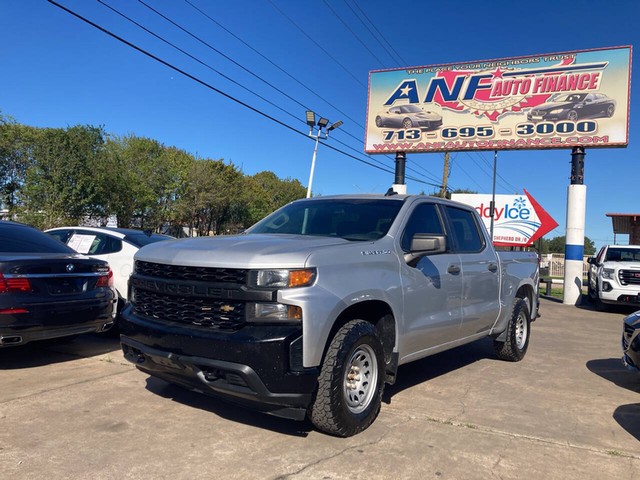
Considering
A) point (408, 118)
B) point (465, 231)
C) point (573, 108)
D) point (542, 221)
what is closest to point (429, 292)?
point (465, 231)

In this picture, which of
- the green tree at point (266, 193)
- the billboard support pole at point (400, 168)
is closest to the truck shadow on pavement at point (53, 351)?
the billboard support pole at point (400, 168)

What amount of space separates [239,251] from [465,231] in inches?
128

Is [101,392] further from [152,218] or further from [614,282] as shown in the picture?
[152,218]

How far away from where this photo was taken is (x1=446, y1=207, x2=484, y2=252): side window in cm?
573

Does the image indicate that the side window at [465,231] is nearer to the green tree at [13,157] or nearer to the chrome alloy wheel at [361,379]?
the chrome alloy wheel at [361,379]

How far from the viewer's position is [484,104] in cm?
1608

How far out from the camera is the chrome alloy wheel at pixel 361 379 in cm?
398

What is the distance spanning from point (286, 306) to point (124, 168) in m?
32.1

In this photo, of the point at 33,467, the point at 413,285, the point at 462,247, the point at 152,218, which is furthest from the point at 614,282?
the point at 152,218

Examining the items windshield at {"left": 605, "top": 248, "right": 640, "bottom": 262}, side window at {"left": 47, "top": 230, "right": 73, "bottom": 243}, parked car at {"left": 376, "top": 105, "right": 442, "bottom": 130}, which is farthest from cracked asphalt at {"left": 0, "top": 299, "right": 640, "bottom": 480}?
parked car at {"left": 376, "top": 105, "right": 442, "bottom": 130}

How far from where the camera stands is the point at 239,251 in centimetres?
371

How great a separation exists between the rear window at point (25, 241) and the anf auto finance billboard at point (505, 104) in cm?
1307

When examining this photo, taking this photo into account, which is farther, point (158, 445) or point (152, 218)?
point (152, 218)

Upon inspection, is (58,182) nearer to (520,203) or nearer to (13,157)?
Answer: (13,157)
